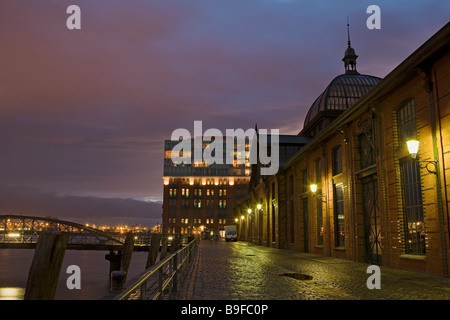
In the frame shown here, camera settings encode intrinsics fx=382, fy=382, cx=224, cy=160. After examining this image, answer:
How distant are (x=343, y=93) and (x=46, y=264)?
3791 cm

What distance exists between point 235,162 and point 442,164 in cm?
12154

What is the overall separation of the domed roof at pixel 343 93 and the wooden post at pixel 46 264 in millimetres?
34678

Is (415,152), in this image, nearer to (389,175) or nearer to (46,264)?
(389,175)

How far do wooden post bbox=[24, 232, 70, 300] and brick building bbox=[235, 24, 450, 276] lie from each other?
1061 centimetres

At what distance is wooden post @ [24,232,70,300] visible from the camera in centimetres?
608

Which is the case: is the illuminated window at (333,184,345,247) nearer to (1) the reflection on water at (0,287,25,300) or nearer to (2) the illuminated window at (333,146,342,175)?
(2) the illuminated window at (333,146,342,175)

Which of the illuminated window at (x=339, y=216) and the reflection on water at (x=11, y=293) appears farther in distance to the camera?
the reflection on water at (x=11, y=293)

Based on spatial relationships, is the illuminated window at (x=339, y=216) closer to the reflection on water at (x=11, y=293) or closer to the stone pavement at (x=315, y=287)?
the stone pavement at (x=315, y=287)

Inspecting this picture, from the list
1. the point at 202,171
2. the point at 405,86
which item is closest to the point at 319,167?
the point at 405,86

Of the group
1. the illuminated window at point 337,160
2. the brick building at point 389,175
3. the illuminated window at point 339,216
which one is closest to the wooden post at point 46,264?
the brick building at point 389,175

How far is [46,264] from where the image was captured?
20.6ft

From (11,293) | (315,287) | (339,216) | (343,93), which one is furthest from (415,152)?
(11,293)

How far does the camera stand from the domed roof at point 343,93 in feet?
128

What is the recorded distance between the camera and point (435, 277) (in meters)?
11.7
